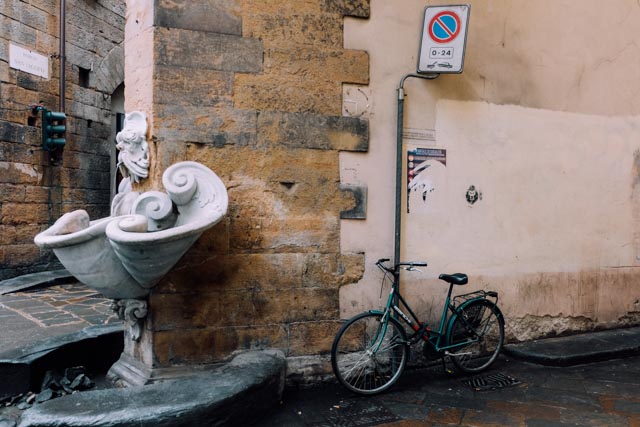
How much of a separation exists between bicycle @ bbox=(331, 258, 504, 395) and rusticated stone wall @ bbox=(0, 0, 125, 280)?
5.58 m

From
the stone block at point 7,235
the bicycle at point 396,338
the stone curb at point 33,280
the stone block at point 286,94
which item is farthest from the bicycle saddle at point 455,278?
the stone block at point 7,235

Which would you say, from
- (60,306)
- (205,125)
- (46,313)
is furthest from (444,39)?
(60,306)

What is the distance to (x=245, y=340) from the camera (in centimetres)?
356

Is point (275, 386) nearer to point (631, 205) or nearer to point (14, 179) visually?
point (631, 205)

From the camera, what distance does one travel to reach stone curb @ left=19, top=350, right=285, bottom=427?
248 centimetres

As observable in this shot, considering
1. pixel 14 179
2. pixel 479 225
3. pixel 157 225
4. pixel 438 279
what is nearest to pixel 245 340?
pixel 157 225

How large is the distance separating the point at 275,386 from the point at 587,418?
6.18 feet

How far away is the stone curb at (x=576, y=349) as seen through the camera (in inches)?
169

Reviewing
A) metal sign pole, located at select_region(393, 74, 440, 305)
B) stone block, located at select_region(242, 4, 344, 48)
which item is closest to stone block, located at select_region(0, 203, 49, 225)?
stone block, located at select_region(242, 4, 344, 48)

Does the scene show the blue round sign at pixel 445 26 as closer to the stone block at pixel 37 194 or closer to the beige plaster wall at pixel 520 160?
the beige plaster wall at pixel 520 160

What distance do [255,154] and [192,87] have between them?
0.58m

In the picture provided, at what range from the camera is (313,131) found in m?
3.71

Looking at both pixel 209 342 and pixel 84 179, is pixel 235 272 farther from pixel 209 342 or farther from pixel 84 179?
pixel 84 179

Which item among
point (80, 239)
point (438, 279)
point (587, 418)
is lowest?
point (587, 418)
